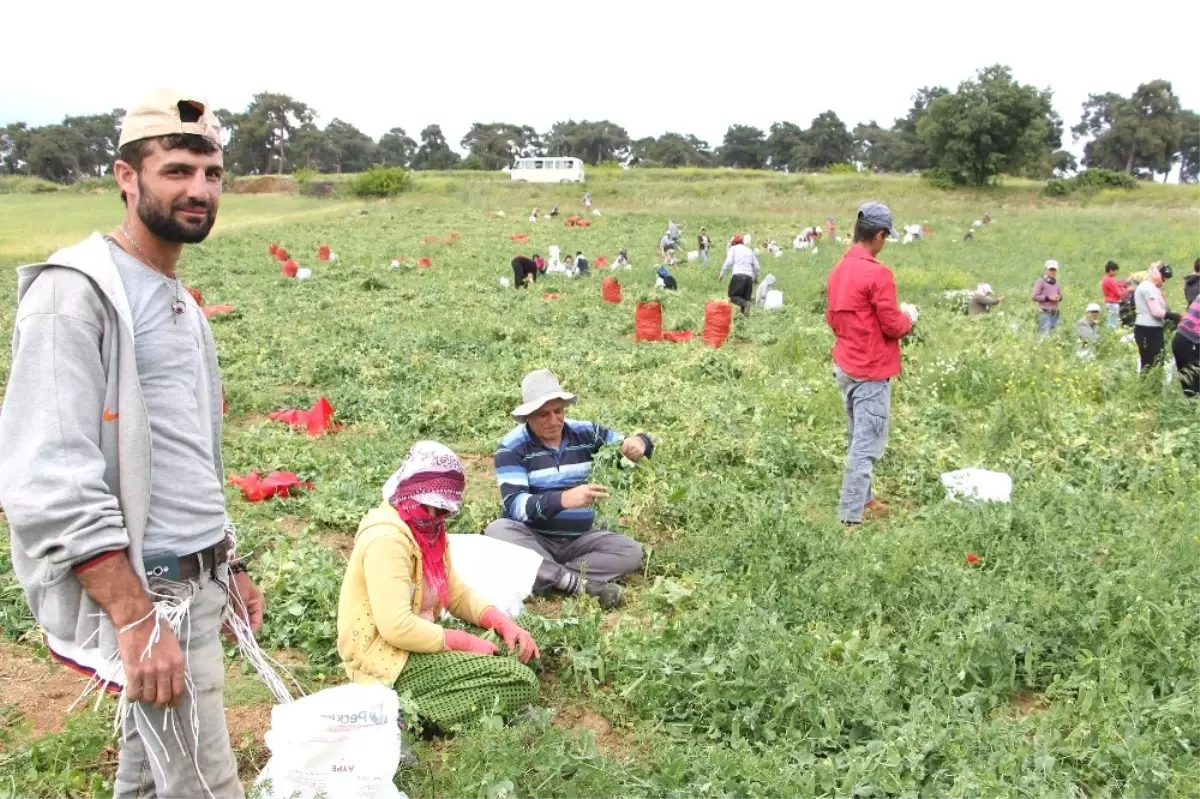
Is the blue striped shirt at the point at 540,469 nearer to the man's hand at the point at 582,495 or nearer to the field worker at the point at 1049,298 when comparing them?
the man's hand at the point at 582,495

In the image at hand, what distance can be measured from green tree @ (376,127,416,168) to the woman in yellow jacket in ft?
328

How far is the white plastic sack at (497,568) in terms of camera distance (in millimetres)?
4219

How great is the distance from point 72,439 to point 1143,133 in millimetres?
80514

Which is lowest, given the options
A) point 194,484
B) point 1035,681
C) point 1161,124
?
point 1035,681

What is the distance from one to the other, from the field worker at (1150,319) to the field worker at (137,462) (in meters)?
9.12

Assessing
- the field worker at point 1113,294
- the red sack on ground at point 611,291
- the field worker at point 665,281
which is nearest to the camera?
the field worker at point 1113,294

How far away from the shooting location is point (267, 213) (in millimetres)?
40031

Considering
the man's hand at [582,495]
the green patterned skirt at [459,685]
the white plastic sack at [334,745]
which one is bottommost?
the green patterned skirt at [459,685]

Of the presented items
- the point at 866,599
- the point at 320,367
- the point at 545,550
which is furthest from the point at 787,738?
the point at 320,367

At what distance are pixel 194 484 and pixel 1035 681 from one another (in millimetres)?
3356

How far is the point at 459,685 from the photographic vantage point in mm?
3367

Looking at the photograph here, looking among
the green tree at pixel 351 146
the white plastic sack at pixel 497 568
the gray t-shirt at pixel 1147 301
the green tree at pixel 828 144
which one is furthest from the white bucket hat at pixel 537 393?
the green tree at pixel 351 146

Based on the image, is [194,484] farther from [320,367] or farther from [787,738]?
[320,367]

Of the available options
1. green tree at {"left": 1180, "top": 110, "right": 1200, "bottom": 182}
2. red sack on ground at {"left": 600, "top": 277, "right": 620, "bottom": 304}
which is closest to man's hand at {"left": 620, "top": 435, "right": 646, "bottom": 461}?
red sack on ground at {"left": 600, "top": 277, "right": 620, "bottom": 304}
